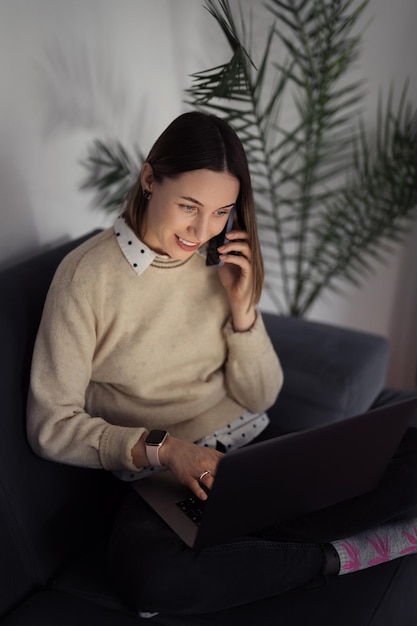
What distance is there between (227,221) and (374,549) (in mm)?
677

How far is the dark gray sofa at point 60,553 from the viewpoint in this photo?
1.20 m

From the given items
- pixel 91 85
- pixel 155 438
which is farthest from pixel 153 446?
pixel 91 85

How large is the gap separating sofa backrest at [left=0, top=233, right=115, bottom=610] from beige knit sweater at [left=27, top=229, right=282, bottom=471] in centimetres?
4

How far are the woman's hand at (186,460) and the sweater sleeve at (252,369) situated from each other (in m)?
0.25

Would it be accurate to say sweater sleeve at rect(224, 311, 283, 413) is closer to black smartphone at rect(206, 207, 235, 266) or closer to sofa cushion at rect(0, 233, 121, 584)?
black smartphone at rect(206, 207, 235, 266)

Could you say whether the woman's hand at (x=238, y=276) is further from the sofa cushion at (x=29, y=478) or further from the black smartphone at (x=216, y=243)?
the sofa cushion at (x=29, y=478)

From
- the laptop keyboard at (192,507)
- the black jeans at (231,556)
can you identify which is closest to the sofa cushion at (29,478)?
the black jeans at (231,556)

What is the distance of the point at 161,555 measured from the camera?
116 centimetres

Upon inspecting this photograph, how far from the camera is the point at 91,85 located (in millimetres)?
1776

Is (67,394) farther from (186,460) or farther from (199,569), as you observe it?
(199,569)

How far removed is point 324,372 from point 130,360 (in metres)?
0.61

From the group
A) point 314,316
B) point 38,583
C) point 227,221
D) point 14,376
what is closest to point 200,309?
point 227,221

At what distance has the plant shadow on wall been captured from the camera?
184cm

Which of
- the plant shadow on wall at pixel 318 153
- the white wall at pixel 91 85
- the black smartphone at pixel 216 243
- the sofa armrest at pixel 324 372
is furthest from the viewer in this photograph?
the plant shadow on wall at pixel 318 153
